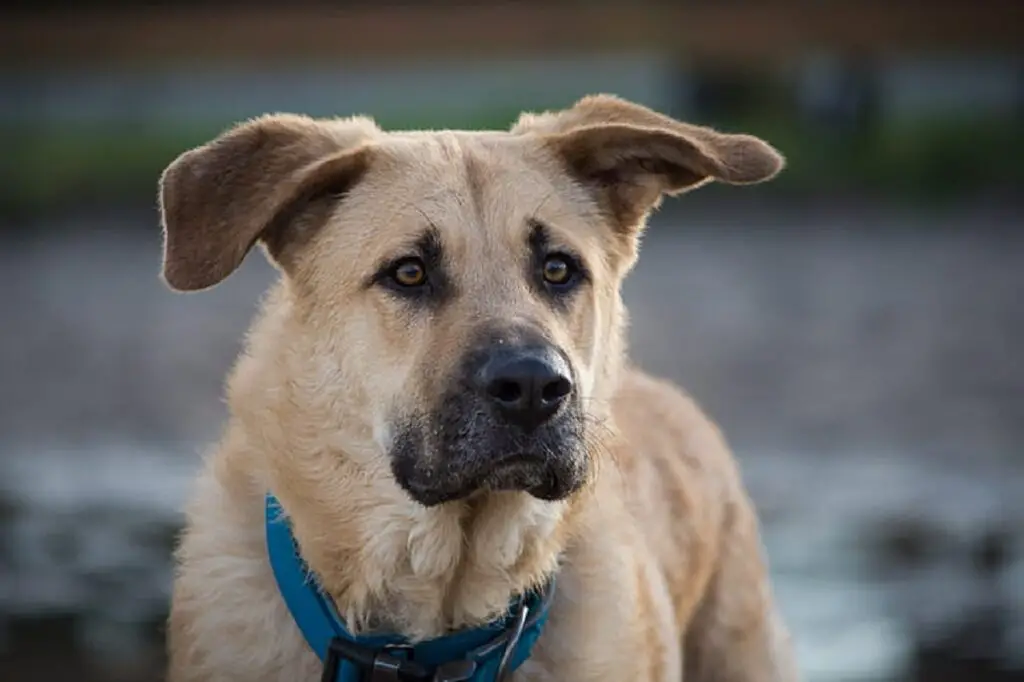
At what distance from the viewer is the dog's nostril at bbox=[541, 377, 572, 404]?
4145mm

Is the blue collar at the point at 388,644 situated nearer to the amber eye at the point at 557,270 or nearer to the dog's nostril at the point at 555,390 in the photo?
the dog's nostril at the point at 555,390

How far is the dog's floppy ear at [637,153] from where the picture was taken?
15.2ft

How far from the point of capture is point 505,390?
4117 mm

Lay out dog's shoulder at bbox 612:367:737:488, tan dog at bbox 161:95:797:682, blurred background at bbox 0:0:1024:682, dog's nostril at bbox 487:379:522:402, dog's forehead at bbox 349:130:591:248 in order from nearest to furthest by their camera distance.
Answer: dog's nostril at bbox 487:379:522:402 → tan dog at bbox 161:95:797:682 → dog's forehead at bbox 349:130:591:248 → dog's shoulder at bbox 612:367:737:488 → blurred background at bbox 0:0:1024:682

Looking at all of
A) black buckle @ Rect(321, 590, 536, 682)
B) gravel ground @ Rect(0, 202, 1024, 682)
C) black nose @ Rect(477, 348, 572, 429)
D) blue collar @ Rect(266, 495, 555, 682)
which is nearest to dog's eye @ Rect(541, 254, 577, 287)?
black nose @ Rect(477, 348, 572, 429)

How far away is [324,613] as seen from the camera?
4402 mm

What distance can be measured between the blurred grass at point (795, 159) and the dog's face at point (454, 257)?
11.0 m

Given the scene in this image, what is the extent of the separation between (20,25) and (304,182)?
47.7 ft

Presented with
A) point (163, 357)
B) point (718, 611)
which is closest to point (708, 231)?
point (163, 357)

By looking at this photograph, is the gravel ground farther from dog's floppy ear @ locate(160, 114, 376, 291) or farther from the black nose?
the black nose

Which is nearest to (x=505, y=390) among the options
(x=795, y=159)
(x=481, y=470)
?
(x=481, y=470)

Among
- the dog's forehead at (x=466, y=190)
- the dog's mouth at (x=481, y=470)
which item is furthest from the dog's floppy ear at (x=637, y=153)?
the dog's mouth at (x=481, y=470)

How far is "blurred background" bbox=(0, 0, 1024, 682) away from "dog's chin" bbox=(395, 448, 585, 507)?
2718 mm

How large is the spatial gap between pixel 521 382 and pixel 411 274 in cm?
51
